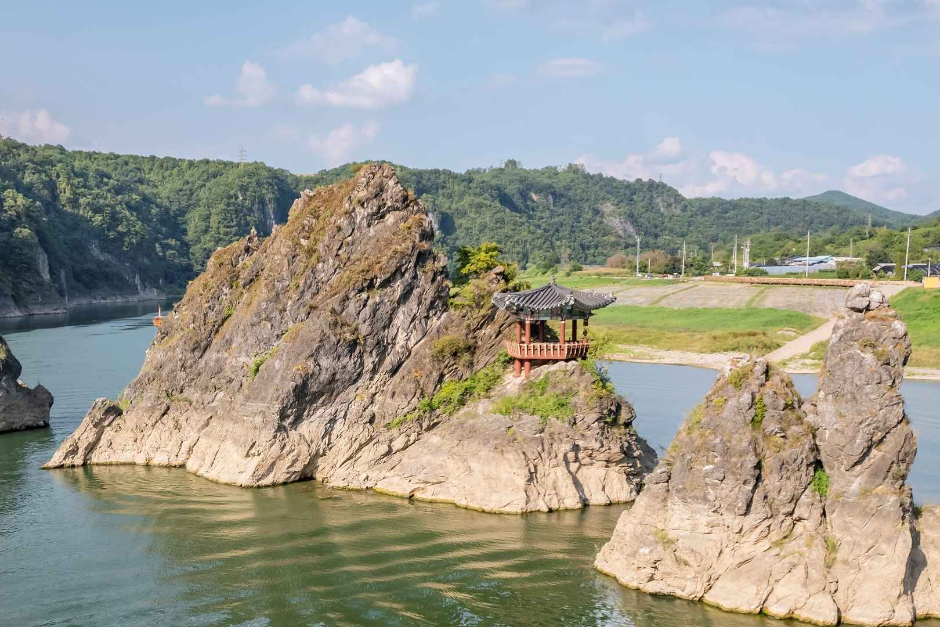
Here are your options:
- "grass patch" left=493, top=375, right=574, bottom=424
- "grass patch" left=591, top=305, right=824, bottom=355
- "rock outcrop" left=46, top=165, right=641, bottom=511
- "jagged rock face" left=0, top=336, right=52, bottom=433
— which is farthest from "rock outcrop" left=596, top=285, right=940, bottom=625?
"grass patch" left=591, top=305, right=824, bottom=355

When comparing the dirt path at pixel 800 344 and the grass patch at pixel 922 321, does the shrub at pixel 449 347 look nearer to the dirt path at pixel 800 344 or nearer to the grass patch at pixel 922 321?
the dirt path at pixel 800 344

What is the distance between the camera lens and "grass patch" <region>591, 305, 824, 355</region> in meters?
74.6

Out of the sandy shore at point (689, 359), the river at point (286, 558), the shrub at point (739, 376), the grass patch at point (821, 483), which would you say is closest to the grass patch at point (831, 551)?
the grass patch at point (821, 483)

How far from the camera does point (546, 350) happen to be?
31109mm

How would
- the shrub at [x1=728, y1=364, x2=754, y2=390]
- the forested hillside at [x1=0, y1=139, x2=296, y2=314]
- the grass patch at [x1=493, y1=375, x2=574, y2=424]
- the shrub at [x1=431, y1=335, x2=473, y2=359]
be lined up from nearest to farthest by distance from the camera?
the shrub at [x1=728, y1=364, x2=754, y2=390], the grass patch at [x1=493, y1=375, x2=574, y2=424], the shrub at [x1=431, y1=335, x2=473, y2=359], the forested hillside at [x1=0, y1=139, x2=296, y2=314]

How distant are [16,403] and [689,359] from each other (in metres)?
49.3

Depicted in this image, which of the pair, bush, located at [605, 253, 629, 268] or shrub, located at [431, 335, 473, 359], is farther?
bush, located at [605, 253, 629, 268]

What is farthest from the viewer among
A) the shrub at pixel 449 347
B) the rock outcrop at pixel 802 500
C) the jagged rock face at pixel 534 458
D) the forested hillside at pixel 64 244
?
the forested hillside at pixel 64 244

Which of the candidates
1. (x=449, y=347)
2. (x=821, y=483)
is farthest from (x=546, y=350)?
(x=821, y=483)

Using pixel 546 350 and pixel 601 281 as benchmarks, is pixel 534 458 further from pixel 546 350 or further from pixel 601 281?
pixel 601 281

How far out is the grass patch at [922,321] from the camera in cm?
6462

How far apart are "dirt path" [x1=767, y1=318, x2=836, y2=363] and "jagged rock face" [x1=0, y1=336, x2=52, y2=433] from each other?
49.2 meters

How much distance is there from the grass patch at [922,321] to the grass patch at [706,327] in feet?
26.0

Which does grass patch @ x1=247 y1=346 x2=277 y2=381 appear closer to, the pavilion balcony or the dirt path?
the pavilion balcony
